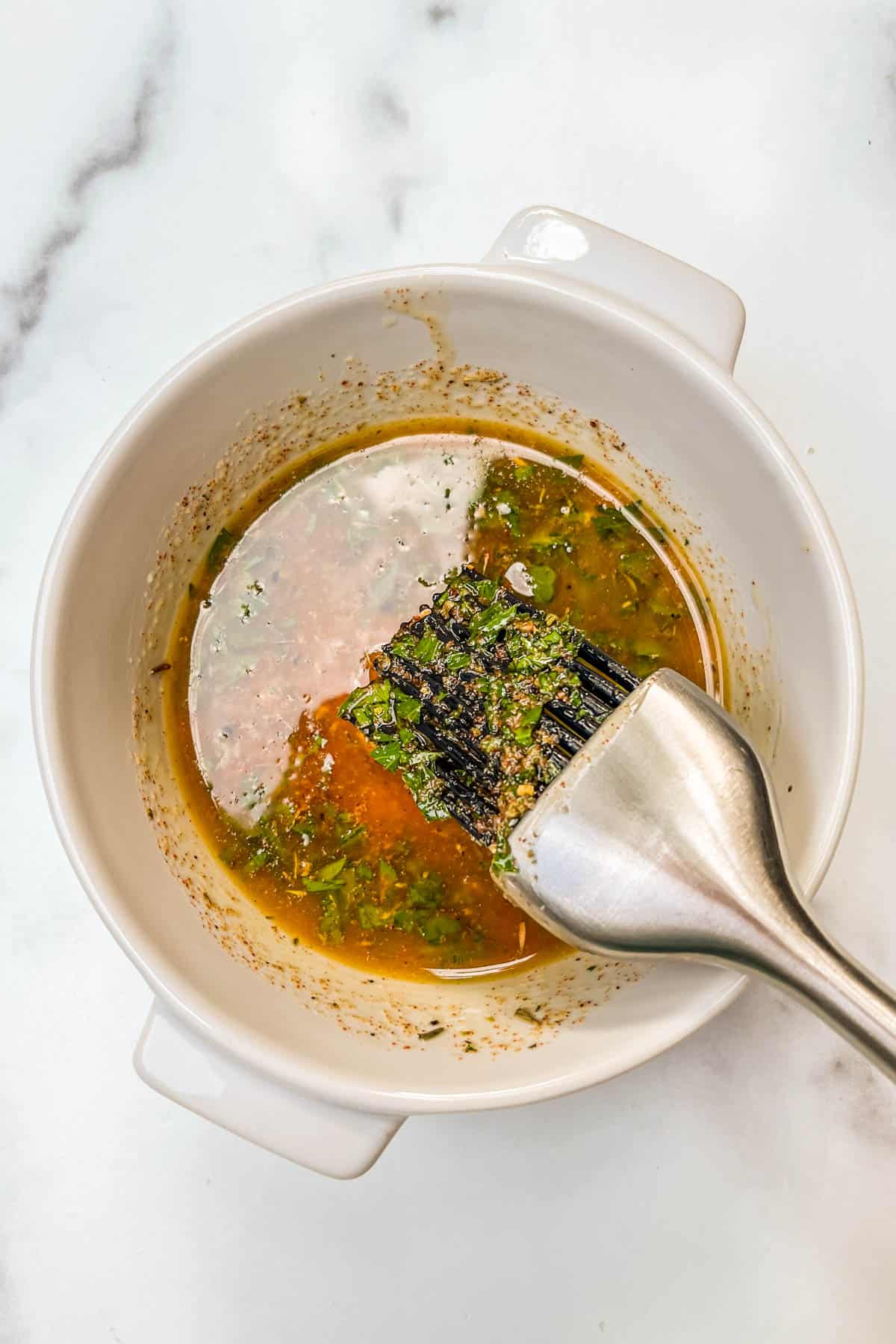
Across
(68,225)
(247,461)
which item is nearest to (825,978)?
(247,461)

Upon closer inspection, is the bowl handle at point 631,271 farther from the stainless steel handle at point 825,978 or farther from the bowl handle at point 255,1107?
the bowl handle at point 255,1107

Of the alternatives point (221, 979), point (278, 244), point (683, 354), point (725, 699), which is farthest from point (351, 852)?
point (278, 244)

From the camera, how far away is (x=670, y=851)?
1.08 m

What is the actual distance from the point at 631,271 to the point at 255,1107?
1.04 meters

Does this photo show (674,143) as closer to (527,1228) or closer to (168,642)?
(168,642)

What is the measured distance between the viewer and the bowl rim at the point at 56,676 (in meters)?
1.14

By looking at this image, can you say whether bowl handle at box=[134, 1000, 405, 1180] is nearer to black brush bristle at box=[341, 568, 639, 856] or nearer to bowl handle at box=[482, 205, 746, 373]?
black brush bristle at box=[341, 568, 639, 856]

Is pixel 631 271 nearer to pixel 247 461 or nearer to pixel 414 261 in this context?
pixel 414 261

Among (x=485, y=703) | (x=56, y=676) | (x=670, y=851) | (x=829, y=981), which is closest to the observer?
(x=829, y=981)

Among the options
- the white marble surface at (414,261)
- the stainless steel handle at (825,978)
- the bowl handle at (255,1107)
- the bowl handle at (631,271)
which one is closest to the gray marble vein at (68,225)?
the white marble surface at (414,261)

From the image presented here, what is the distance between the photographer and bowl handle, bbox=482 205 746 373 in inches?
48.1

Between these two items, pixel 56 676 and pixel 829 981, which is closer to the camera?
pixel 829 981

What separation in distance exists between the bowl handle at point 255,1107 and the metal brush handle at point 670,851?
33 centimetres

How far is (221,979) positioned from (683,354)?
35.3 inches
